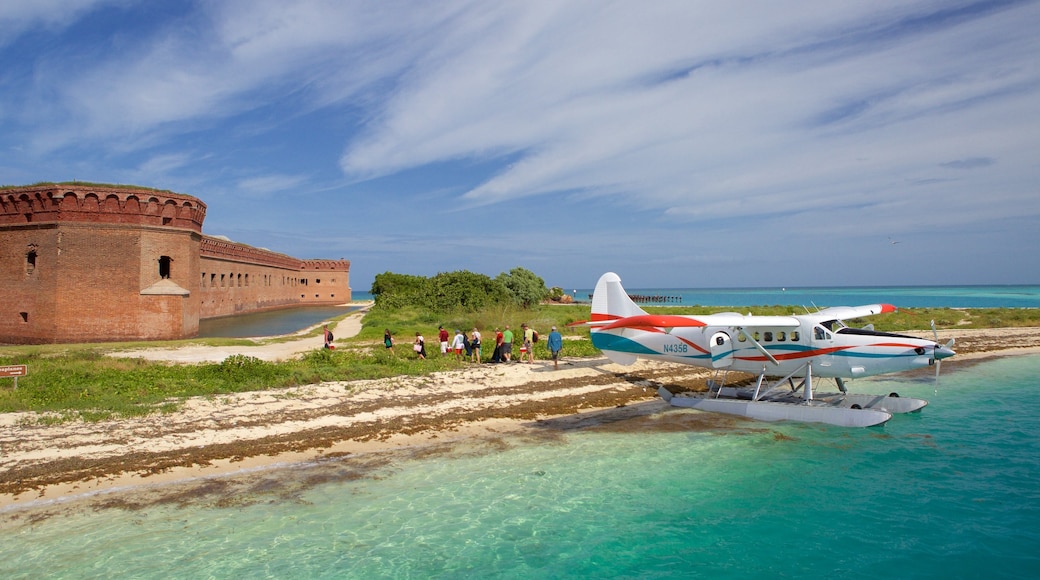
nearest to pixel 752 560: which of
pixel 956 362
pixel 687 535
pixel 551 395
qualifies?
pixel 687 535

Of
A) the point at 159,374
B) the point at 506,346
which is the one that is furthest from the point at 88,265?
the point at 506,346

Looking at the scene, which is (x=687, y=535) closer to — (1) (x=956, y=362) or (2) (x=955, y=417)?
(2) (x=955, y=417)

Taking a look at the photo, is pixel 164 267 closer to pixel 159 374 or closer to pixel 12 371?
pixel 159 374

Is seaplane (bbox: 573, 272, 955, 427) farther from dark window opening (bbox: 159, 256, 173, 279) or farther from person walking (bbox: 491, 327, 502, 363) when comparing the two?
dark window opening (bbox: 159, 256, 173, 279)

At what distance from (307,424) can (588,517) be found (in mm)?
7234

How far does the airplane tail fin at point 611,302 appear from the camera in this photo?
17.5 m

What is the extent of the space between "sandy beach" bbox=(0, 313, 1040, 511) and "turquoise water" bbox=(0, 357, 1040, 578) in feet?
2.90

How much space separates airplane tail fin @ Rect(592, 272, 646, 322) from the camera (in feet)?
57.5

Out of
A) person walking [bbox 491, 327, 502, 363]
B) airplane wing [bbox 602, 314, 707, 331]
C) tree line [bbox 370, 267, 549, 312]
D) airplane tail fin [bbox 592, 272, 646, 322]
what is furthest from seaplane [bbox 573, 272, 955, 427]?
tree line [bbox 370, 267, 549, 312]

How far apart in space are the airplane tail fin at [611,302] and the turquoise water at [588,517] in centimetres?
572

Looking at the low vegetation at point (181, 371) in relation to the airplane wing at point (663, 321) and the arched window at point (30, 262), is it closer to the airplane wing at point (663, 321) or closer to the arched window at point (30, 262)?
the airplane wing at point (663, 321)

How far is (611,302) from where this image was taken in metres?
17.8

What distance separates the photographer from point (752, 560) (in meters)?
7.50

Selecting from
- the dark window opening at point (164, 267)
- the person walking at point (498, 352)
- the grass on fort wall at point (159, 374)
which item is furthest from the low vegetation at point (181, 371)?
the dark window opening at point (164, 267)
